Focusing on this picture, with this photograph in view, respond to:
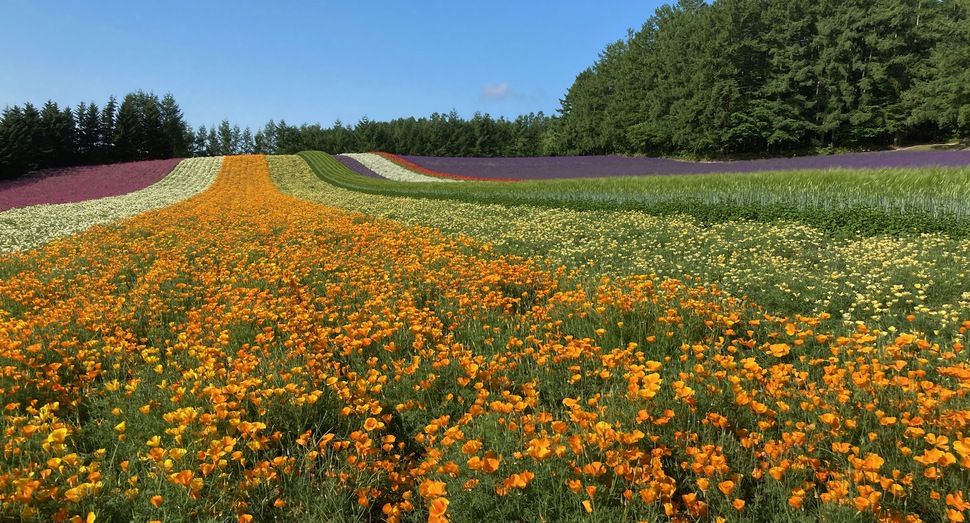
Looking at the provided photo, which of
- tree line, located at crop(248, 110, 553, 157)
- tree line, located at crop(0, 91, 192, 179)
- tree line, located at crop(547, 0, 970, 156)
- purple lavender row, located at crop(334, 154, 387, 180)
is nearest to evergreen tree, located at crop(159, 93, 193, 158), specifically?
tree line, located at crop(0, 91, 192, 179)

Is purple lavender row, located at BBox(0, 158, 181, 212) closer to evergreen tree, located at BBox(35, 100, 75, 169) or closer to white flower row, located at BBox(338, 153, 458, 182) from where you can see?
evergreen tree, located at BBox(35, 100, 75, 169)

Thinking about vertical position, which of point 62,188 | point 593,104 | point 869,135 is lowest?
point 62,188

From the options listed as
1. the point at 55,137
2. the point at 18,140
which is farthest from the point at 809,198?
the point at 55,137

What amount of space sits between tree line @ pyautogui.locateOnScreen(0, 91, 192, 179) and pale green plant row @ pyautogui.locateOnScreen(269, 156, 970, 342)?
1987 inches

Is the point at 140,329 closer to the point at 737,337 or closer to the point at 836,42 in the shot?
the point at 737,337

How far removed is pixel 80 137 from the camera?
56.5 meters

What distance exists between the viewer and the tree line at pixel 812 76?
138ft

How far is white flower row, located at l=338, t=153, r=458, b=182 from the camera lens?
1576 inches

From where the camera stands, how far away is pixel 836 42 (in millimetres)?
46219

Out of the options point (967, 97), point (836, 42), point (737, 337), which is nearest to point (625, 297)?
point (737, 337)

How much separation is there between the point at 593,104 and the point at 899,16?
3465 centimetres

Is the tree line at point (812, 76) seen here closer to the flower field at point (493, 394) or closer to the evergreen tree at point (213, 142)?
the flower field at point (493, 394)

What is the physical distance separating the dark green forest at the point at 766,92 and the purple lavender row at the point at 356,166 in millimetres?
27554

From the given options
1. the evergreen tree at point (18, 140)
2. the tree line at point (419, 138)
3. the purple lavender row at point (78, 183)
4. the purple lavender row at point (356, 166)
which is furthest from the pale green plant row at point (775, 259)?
the tree line at point (419, 138)
